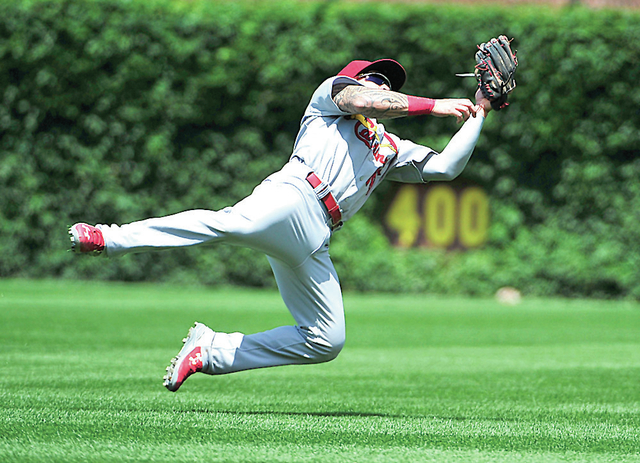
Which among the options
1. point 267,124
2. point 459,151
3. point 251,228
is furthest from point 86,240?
point 267,124

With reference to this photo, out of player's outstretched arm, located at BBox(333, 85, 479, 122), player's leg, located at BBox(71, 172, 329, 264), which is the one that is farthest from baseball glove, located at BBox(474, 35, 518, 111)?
player's leg, located at BBox(71, 172, 329, 264)

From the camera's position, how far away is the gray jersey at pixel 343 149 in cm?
493

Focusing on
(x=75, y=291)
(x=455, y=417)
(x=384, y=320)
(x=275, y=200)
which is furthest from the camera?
(x=75, y=291)

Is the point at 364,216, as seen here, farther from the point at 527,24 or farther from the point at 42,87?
the point at 42,87

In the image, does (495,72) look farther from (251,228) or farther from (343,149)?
(251,228)

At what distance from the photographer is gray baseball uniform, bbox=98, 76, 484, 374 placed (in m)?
4.61

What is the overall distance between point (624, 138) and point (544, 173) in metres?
1.43

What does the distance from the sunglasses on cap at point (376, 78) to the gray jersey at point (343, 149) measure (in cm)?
21

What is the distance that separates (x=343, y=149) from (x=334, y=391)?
6.43 ft

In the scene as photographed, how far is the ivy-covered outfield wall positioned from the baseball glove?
30.8 feet

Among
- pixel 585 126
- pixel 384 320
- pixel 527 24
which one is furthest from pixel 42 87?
pixel 585 126

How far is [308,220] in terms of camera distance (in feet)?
15.7

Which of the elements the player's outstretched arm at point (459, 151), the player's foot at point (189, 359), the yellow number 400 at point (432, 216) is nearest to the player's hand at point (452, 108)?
the player's outstretched arm at point (459, 151)

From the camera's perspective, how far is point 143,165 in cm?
1478
